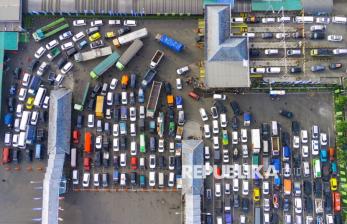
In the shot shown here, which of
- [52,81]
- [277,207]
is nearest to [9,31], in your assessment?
[52,81]

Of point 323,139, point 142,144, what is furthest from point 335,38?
point 142,144

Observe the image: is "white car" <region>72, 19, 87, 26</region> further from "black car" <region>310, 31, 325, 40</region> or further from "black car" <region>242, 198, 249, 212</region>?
"black car" <region>242, 198, 249, 212</region>

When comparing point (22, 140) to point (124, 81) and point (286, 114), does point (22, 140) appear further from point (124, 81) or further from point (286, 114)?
point (286, 114)

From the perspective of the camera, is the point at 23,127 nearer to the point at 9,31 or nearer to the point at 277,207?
the point at 9,31

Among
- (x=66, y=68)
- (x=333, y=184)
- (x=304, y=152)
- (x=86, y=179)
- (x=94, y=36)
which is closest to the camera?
(x=333, y=184)

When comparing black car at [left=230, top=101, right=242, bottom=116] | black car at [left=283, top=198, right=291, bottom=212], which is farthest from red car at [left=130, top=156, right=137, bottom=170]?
black car at [left=283, top=198, right=291, bottom=212]
